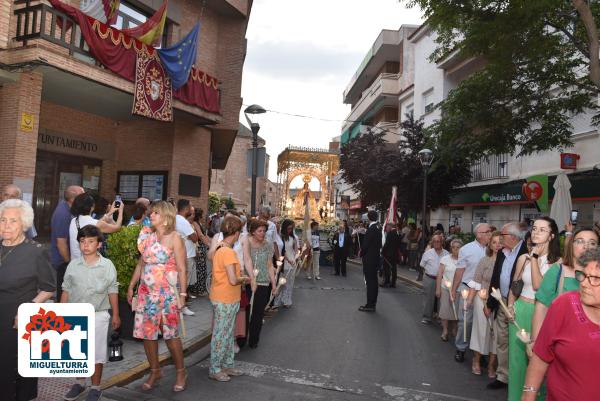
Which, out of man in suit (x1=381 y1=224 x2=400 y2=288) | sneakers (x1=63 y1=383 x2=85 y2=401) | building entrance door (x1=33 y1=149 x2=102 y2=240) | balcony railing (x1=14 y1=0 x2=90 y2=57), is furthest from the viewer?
man in suit (x1=381 y1=224 x2=400 y2=288)

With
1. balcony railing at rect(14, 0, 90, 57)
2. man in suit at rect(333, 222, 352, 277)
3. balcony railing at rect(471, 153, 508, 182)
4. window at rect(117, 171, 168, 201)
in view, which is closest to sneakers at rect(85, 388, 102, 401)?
balcony railing at rect(14, 0, 90, 57)

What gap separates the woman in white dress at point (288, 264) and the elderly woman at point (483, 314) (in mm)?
4553

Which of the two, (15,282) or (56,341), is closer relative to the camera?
(56,341)

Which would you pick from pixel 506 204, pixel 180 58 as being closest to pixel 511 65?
pixel 180 58

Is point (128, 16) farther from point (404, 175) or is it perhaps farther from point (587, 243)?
point (587, 243)

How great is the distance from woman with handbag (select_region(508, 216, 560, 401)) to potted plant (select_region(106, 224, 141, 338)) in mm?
4573

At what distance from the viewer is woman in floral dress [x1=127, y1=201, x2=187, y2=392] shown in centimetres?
471

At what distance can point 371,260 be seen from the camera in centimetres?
A: 993

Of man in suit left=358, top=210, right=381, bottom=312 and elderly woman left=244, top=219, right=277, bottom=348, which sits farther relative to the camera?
man in suit left=358, top=210, right=381, bottom=312

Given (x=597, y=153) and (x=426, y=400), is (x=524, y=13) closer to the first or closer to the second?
(x=597, y=153)

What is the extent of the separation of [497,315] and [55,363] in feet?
15.1

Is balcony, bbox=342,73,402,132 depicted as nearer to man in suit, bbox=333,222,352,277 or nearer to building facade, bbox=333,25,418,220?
building facade, bbox=333,25,418,220

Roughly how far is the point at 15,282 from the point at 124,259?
3060 millimetres

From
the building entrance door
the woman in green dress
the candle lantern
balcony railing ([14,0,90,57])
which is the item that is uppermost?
balcony railing ([14,0,90,57])
